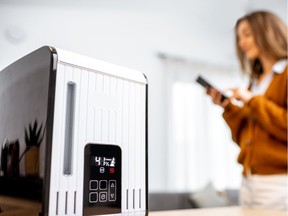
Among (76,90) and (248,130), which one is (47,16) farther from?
(248,130)

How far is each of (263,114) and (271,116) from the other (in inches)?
0.9

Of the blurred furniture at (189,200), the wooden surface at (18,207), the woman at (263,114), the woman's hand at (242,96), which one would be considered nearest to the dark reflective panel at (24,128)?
the wooden surface at (18,207)

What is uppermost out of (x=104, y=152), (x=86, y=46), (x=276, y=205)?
(x=86, y=46)

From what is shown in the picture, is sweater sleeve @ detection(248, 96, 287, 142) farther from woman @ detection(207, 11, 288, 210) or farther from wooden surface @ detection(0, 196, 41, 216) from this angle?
wooden surface @ detection(0, 196, 41, 216)

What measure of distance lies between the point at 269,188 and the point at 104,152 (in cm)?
56

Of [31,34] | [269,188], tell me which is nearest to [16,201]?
[31,34]

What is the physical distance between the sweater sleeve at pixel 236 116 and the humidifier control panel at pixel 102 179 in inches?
21.5

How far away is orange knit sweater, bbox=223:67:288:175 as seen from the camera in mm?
803

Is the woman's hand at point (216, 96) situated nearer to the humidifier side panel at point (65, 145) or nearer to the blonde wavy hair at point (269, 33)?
the blonde wavy hair at point (269, 33)

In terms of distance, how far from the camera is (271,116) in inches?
31.6

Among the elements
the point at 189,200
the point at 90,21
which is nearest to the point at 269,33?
the point at 90,21

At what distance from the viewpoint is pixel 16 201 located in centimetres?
37

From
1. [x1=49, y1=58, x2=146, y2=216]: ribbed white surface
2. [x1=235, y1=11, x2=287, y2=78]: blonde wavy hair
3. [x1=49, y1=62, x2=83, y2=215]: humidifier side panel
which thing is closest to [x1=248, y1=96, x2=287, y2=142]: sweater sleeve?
[x1=235, y1=11, x2=287, y2=78]: blonde wavy hair

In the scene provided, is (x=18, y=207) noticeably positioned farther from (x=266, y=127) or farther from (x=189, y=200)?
(x=189, y=200)
